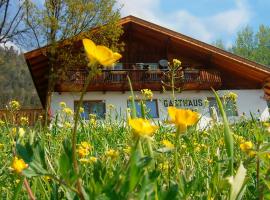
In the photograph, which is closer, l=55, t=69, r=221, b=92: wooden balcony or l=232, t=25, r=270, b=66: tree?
l=55, t=69, r=221, b=92: wooden balcony

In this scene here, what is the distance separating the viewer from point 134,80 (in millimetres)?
20156

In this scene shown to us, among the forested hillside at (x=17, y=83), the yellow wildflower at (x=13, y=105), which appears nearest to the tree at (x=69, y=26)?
the yellow wildflower at (x=13, y=105)

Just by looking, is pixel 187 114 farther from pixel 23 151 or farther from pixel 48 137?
pixel 48 137

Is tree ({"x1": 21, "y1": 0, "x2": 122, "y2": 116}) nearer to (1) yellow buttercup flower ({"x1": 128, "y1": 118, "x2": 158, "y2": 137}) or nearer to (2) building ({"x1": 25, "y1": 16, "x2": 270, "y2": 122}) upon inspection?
(2) building ({"x1": 25, "y1": 16, "x2": 270, "y2": 122})

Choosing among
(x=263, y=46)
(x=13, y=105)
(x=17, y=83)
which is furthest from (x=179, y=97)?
(x=17, y=83)

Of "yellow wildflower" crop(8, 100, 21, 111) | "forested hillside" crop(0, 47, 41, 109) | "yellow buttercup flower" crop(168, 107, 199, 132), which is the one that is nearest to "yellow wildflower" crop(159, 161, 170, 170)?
"yellow buttercup flower" crop(168, 107, 199, 132)

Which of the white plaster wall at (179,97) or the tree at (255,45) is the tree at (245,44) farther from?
the white plaster wall at (179,97)

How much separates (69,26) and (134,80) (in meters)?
4.17

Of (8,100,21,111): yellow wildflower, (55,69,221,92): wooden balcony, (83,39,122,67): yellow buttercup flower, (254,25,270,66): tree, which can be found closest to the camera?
(83,39,122,67): yellow buttercup flower

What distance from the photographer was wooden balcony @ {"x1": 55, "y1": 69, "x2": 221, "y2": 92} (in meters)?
19.7

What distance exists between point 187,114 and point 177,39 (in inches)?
774

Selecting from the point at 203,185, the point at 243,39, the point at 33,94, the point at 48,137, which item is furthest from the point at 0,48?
the point at 33,94

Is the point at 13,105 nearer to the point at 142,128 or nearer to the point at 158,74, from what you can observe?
the point at 142,128

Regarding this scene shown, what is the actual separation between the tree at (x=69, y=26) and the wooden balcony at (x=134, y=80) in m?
0.57
